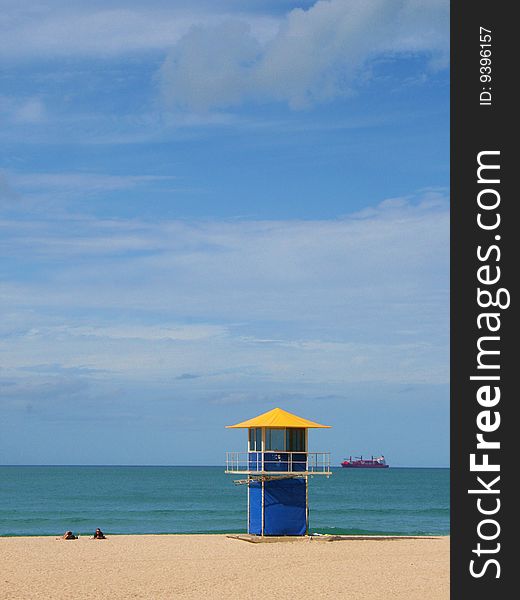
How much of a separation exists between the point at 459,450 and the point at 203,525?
4383 centimetres

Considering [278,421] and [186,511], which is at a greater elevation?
[278,421]

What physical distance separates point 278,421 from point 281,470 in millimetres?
1525

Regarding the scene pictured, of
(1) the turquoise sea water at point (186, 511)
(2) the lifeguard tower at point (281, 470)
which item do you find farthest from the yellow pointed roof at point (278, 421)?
(1) the turquoise sea water at point (186, 511)

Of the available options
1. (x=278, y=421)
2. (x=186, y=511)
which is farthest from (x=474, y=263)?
(x=186, y=511)

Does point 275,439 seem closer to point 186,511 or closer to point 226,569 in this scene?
point 226,569

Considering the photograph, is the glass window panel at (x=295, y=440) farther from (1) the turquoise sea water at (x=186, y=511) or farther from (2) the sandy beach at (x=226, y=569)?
(1) the turquoise sea water at (x=186, y=511)

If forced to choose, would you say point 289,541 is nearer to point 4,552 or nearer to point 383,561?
point 383,561

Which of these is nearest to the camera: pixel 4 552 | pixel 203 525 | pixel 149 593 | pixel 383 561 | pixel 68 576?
pixel 149 593

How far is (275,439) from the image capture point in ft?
95.6

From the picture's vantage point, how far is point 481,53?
11.1 metres

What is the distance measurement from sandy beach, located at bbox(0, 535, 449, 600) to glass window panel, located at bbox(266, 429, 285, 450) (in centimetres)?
299

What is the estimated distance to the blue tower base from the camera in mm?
28812

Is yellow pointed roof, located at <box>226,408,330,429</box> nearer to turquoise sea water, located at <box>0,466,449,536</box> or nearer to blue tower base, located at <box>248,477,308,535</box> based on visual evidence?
blue tower base, located at <box>248,477,308,535</box>

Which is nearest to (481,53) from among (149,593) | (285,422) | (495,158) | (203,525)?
(495,158)
